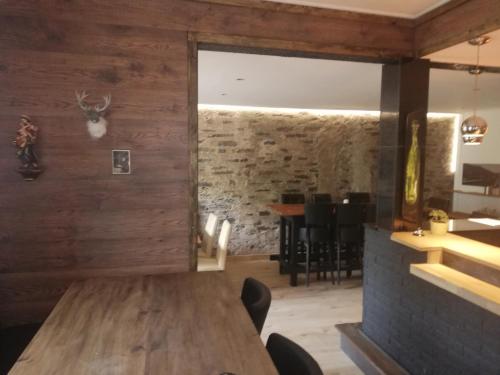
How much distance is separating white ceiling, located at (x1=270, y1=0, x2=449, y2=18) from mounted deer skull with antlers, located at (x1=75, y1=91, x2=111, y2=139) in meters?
1.33

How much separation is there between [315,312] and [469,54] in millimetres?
2852

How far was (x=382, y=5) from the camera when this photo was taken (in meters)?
2.41

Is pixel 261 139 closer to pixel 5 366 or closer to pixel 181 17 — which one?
pixel 181 17

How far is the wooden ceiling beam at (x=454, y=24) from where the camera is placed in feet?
6.95

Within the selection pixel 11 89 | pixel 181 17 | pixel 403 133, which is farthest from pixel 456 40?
pixel 11 89

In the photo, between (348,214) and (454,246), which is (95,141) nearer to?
(454,246)

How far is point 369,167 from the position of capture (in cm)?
665

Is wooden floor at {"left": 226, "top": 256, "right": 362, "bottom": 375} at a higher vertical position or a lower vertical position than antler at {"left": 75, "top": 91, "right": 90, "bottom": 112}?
lower

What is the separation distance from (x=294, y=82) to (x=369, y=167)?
10.4 feet

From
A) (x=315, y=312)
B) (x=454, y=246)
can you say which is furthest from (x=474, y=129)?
(x=315, y=312)

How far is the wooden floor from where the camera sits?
3.07 m

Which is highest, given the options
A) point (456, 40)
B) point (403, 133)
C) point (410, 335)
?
point (456, 40)

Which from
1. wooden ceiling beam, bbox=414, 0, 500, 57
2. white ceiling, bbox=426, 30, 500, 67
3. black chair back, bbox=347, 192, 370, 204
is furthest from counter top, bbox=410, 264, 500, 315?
black chair back, bbox=347, 192, 370, 204

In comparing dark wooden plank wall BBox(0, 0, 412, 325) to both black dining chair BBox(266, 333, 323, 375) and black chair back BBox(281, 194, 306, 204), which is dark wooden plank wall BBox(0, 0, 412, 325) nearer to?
black dining chair BBox(266, 333, 323, 375)
